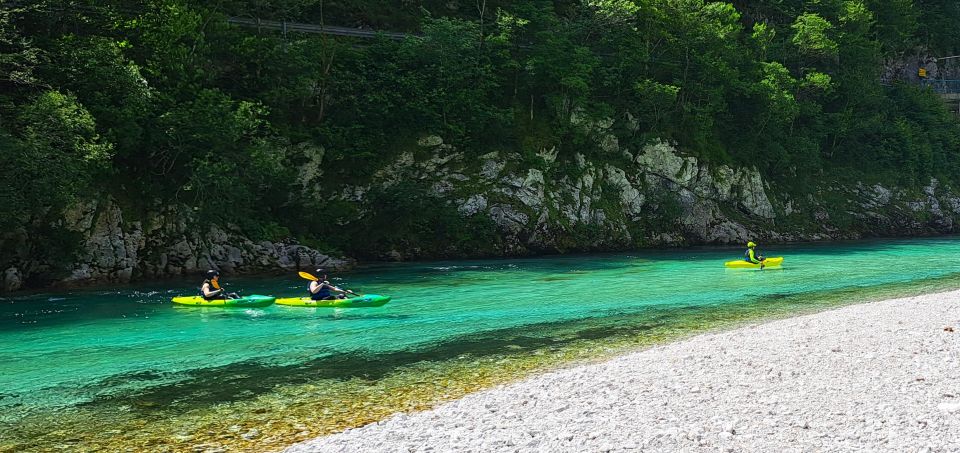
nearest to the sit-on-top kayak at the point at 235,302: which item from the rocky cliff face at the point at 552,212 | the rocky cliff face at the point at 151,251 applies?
the rocky cliff face at the point at 151,251

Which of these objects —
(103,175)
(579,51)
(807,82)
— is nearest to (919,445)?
(103,175)

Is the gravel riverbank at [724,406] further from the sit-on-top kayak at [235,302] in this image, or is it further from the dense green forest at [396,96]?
the dense green forest at [396,96]

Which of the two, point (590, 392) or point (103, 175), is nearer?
point (590, 392)

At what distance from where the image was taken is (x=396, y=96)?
37.0 metres

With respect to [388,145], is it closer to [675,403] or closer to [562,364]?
[562,364]

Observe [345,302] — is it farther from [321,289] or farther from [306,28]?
[306,28]

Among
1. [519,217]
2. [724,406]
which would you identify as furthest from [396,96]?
[724,406]

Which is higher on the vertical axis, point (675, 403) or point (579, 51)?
point (579, 51)

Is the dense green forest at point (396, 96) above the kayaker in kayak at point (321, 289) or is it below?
above

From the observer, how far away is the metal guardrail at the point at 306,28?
3628 centimetres

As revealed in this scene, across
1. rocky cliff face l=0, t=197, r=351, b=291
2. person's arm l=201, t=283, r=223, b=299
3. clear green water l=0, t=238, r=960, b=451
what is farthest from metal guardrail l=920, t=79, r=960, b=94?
person's arm l=201, t=283, r=223, b=299

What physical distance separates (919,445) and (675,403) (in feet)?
9.28

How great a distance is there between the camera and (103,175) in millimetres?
26984

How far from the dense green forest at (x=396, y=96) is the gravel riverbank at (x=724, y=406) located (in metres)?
19.1
